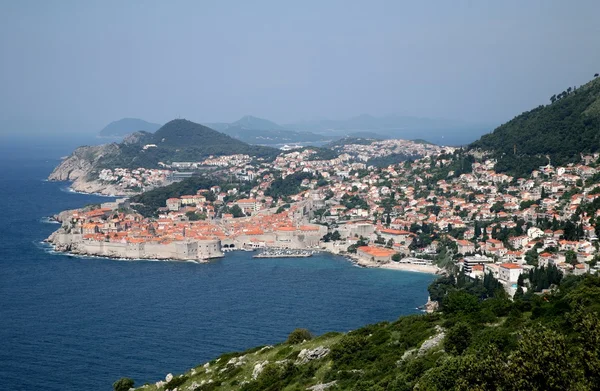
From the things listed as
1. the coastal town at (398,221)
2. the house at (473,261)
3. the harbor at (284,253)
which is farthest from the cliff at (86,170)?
the house at (473,261)

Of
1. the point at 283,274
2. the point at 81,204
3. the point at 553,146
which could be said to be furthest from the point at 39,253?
the point at 553,146

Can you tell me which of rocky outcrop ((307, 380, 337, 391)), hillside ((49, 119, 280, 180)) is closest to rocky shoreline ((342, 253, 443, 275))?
rocky outcrop ((307, 380, 337, 391))

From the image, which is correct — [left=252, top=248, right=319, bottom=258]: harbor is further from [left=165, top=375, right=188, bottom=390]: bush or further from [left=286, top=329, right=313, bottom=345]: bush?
[left=165, top=375, right=188, bottom=390]: bush

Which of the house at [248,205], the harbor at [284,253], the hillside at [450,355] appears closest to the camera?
the hillside at [450,355]

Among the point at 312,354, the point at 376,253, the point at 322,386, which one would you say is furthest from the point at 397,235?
the point at 322,386

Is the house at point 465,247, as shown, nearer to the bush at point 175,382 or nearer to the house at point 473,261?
the house at point 473,261

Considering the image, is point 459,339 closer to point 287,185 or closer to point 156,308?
point 156,308

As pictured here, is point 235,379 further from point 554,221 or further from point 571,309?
point 554,221
